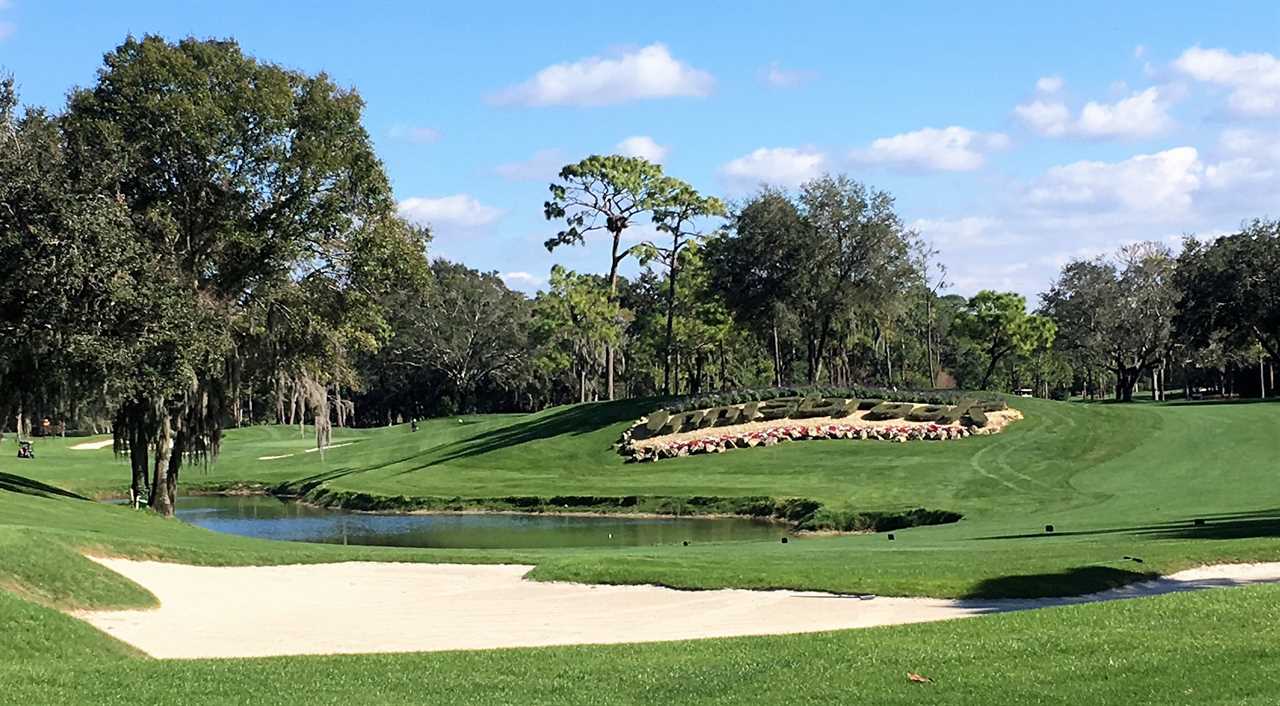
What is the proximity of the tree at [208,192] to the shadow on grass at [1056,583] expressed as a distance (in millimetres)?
19501

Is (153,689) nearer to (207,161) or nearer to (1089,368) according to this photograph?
(207,161)

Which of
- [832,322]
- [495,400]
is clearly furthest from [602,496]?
[495,400]

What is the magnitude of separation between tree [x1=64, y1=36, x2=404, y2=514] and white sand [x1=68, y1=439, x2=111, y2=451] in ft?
126

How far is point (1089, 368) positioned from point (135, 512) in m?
86.2

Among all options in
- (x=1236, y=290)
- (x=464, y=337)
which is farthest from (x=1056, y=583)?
(x=464, y=337)

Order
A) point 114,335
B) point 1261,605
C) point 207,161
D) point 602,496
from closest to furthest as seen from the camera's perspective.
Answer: point 1261,605 < point 114,335 < point 207,161 < point 602,496

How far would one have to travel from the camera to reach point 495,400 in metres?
108

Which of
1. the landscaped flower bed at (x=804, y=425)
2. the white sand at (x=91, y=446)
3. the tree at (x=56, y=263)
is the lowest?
the white sand at (x=91, y=446)

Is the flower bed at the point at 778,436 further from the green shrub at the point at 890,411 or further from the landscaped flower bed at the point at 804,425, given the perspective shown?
the green shrub at the point at 890,411

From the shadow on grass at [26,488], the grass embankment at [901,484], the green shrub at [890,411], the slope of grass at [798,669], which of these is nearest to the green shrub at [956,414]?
the green shrub at [890,411]

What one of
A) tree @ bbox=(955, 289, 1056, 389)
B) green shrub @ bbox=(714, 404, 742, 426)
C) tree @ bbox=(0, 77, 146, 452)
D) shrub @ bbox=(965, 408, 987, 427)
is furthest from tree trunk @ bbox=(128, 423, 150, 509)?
tree @ bbox=(955, 289, 1056, 389)

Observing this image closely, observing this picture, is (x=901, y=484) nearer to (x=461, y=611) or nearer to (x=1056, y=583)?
(x=1056, y=583)

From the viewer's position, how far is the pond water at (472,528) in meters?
33.3

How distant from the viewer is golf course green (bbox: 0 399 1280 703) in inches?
387
